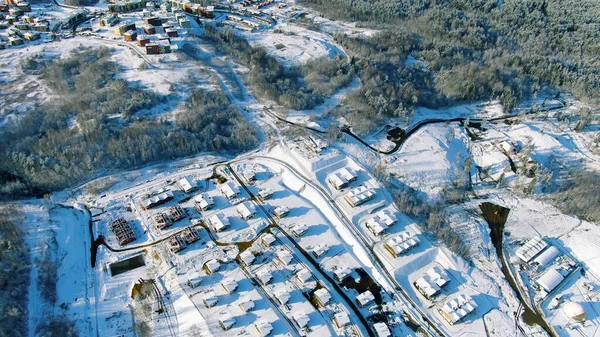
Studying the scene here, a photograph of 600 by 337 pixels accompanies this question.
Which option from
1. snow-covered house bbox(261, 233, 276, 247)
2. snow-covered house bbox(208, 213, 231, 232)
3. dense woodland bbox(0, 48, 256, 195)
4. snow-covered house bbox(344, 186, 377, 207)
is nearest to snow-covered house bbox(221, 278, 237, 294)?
snow-covered house bbox(261, 233, 276, 247)

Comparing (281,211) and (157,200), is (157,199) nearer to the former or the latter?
(157,200)

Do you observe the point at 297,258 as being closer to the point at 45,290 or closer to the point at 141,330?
the point at 141,330

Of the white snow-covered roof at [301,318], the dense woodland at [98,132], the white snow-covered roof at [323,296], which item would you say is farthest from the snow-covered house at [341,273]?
the dense woodland at [98,132]

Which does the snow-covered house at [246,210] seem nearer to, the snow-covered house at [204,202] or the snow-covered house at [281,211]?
the snow-covered house at [281,211]

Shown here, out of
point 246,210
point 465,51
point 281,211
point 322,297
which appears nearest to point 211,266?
point 246,210

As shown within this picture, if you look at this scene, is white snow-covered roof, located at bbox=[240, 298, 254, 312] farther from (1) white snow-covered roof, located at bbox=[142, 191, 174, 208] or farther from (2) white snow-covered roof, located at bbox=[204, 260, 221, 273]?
(1) white snow-covered roof, located at bbox=[142, 191, 174, 208]

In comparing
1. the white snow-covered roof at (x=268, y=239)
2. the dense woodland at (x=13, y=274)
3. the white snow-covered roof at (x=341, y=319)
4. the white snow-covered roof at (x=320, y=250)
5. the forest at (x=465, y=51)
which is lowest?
the dense woodland at (x=13, y=274)
